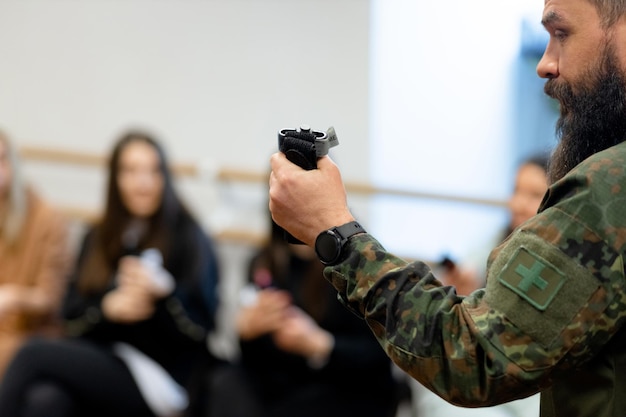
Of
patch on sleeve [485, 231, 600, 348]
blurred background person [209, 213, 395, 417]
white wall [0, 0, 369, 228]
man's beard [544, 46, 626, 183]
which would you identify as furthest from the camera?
white wall [0, 0, 369, 228]

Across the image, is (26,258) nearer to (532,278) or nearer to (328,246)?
(328,246)

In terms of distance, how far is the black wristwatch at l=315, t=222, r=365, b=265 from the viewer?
3.79 ft

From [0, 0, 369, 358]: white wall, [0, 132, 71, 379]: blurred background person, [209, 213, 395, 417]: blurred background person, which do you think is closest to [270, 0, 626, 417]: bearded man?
[209, 213, 395, 417]: blurred background person

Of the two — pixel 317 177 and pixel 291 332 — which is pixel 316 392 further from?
pixel 317 177

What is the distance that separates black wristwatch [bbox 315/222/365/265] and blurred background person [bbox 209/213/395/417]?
1.61 meters

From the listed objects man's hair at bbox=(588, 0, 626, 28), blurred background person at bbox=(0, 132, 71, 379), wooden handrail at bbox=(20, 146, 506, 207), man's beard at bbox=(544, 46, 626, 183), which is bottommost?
blurred background person at bbox=(0, 132, 71, 379)

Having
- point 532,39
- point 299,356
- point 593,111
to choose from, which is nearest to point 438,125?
point 532,39

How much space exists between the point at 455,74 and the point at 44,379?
1840 millimetres

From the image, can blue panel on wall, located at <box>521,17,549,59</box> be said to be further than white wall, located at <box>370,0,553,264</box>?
No

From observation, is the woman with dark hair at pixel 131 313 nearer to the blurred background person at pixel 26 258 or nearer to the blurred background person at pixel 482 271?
the blurred background person at pixel 26 258

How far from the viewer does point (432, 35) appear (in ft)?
11.5

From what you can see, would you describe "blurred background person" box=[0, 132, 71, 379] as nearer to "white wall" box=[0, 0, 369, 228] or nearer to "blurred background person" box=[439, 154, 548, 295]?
"white wall" box=[0, 0, 369, 228]

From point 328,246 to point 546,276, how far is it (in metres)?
0.27

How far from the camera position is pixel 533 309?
3.44ft
